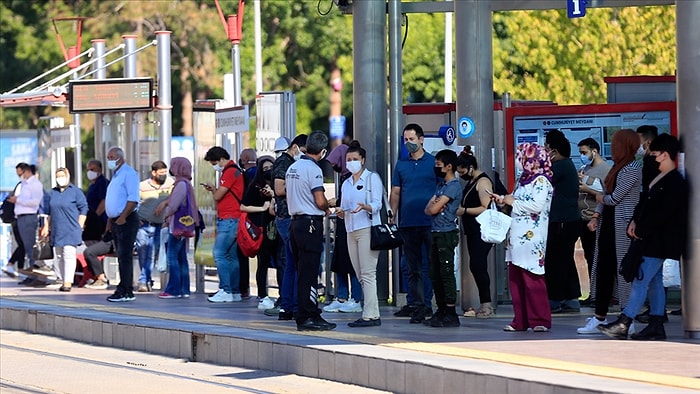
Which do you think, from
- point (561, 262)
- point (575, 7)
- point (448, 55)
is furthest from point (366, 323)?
point (448, 55)

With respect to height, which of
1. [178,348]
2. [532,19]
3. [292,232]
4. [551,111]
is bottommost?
[178,348]

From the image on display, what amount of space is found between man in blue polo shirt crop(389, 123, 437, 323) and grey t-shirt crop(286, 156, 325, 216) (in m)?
1.28

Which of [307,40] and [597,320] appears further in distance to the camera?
[307,40]

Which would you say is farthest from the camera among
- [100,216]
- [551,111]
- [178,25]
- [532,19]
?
[178,25]

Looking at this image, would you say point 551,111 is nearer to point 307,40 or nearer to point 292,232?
point 292,232

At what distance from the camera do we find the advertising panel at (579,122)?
17.2 m

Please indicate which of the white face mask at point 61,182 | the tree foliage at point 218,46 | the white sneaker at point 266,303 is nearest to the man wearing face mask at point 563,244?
the white sneaker at point 266,303

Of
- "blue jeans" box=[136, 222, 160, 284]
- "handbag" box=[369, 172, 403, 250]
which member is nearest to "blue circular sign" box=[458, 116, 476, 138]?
"handbag" box=[369, 172, 403, 250]

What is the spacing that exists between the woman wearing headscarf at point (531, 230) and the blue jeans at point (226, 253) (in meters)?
5.72

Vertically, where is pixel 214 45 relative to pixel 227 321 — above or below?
above

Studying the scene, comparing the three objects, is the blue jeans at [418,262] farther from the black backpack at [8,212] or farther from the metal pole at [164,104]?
the black backpack at [8,212]

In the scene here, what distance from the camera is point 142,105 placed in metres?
23.9

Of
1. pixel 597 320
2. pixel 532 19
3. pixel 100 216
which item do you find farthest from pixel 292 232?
pixel 532 19

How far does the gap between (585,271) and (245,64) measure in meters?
41.1
